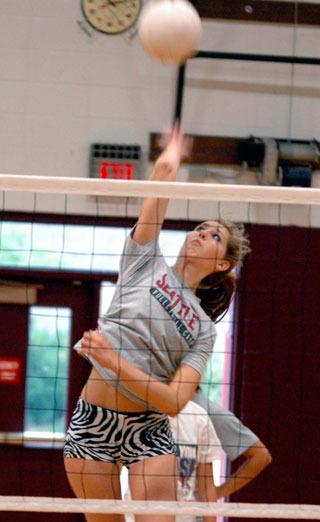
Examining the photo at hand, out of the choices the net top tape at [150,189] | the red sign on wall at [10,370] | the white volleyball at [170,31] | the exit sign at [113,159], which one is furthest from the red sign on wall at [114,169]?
the net top tape at [150,189]

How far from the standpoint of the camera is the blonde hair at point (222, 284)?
432cm

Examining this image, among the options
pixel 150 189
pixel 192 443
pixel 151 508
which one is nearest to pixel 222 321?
pixel 192 443

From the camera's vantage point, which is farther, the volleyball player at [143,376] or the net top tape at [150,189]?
the net top tape at [150,189]

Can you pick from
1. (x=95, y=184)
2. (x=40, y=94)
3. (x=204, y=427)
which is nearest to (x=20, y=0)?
(x=40, y=94)

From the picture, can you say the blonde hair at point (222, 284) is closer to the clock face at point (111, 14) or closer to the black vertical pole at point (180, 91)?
the black vertical pole at point (180, 91)

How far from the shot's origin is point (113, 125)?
8570mm

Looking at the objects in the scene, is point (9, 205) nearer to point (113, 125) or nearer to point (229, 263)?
point (113, 125)

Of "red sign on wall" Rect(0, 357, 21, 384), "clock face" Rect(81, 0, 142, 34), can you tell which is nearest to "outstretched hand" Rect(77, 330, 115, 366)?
"red sign on wall" Rect(0, 357, 21, 384)

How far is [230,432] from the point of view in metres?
6.00

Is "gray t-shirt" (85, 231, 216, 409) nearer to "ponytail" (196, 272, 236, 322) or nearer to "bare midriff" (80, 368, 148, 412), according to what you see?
"bare midriff" (80, 368, 148, 412)

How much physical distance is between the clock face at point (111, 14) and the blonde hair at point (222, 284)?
4538mm

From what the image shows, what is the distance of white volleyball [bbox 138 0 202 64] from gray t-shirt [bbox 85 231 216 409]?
141 centimetres

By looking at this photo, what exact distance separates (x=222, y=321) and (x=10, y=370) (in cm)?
173

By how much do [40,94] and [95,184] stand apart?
170 inches
